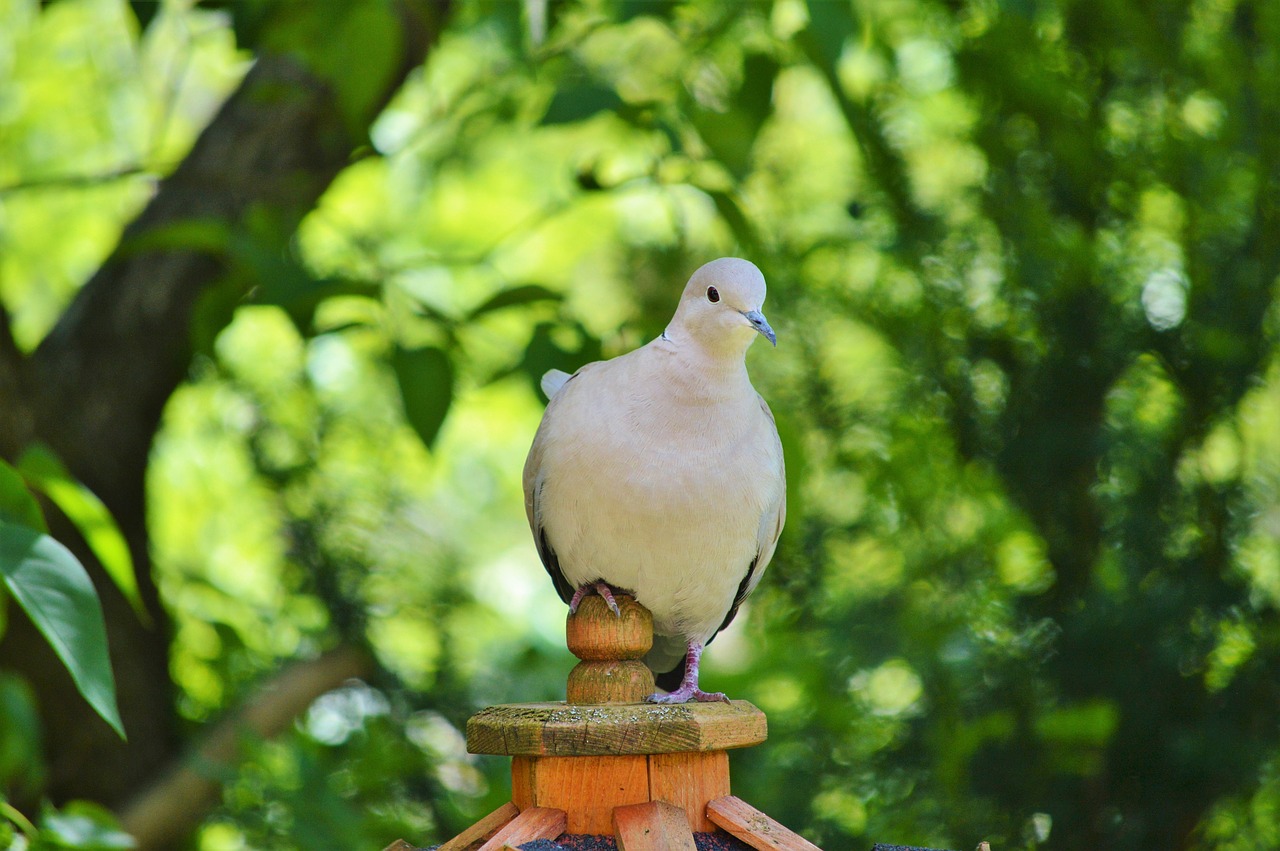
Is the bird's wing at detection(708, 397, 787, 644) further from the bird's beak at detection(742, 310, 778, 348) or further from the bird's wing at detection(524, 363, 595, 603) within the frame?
the bird's wing at detection(524, 363, 595, 603)

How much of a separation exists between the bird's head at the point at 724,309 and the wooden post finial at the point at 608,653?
335 millimetres

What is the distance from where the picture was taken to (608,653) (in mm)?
1267

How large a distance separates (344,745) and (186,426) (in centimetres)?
166

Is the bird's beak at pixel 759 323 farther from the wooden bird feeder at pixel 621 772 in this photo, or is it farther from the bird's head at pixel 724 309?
the wooden bird feeder at pixel 621 772

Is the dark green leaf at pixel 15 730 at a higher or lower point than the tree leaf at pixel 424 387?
lower

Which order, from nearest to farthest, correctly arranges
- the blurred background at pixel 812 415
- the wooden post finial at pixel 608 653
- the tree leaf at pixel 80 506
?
the wooden post finial at pixel 608 653 < the tree leaf at pixel 80 506 < the blurred background at pixel 812 415

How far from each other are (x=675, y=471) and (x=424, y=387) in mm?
779

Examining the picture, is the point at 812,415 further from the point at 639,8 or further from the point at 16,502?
the point at 16,502

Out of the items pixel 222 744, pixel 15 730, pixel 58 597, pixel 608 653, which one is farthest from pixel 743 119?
pixel 222 744

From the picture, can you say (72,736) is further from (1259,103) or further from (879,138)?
(1259,103)

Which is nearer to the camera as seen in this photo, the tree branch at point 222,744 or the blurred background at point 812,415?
the blurred background at point 812,415

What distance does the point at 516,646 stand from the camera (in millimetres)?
3172

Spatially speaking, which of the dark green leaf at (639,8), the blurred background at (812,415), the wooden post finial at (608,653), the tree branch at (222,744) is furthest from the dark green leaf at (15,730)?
the dark green leaf at (639,8)

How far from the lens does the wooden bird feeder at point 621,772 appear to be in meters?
1.09
